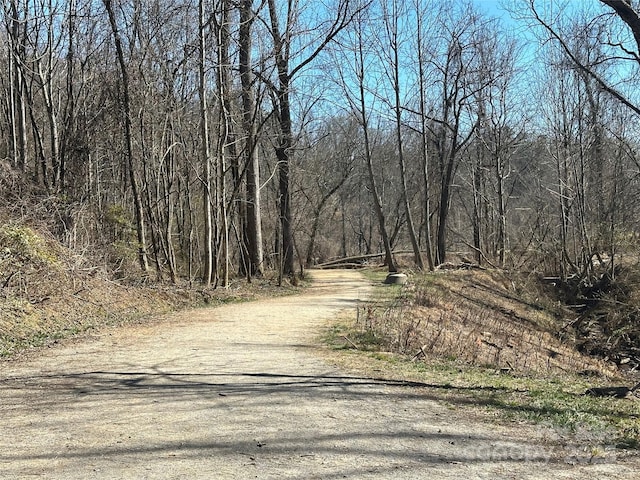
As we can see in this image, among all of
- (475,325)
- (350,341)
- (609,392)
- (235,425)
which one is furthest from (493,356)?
(235,425)

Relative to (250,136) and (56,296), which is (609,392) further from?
(250,136)

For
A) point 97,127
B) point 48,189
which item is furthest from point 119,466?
point 97,127

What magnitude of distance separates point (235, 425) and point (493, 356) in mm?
7320

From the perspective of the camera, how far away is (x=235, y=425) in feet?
16.7

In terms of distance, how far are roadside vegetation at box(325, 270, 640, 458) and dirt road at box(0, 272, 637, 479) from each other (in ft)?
1.79

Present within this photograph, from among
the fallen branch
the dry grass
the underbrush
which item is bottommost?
the dry grass

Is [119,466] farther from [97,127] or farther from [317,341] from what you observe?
[97,127]

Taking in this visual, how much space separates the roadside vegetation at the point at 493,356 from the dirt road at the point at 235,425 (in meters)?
0.55

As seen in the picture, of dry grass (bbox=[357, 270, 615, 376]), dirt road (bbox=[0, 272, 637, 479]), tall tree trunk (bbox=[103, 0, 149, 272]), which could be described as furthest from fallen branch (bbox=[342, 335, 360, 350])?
tall tree trunk (bbox=[103, 0, 149, 272])

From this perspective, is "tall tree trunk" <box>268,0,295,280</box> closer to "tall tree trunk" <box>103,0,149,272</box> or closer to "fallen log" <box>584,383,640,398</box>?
"tall tree trunk" <box>103,0,149,272</box>

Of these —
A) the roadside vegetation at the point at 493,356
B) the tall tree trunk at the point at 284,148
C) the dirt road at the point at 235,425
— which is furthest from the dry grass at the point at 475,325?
the tall tree trunk at the point at 284,148

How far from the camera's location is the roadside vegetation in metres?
5.57

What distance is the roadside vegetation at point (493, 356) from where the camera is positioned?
5.57 meters

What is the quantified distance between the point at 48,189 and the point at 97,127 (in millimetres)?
4550
